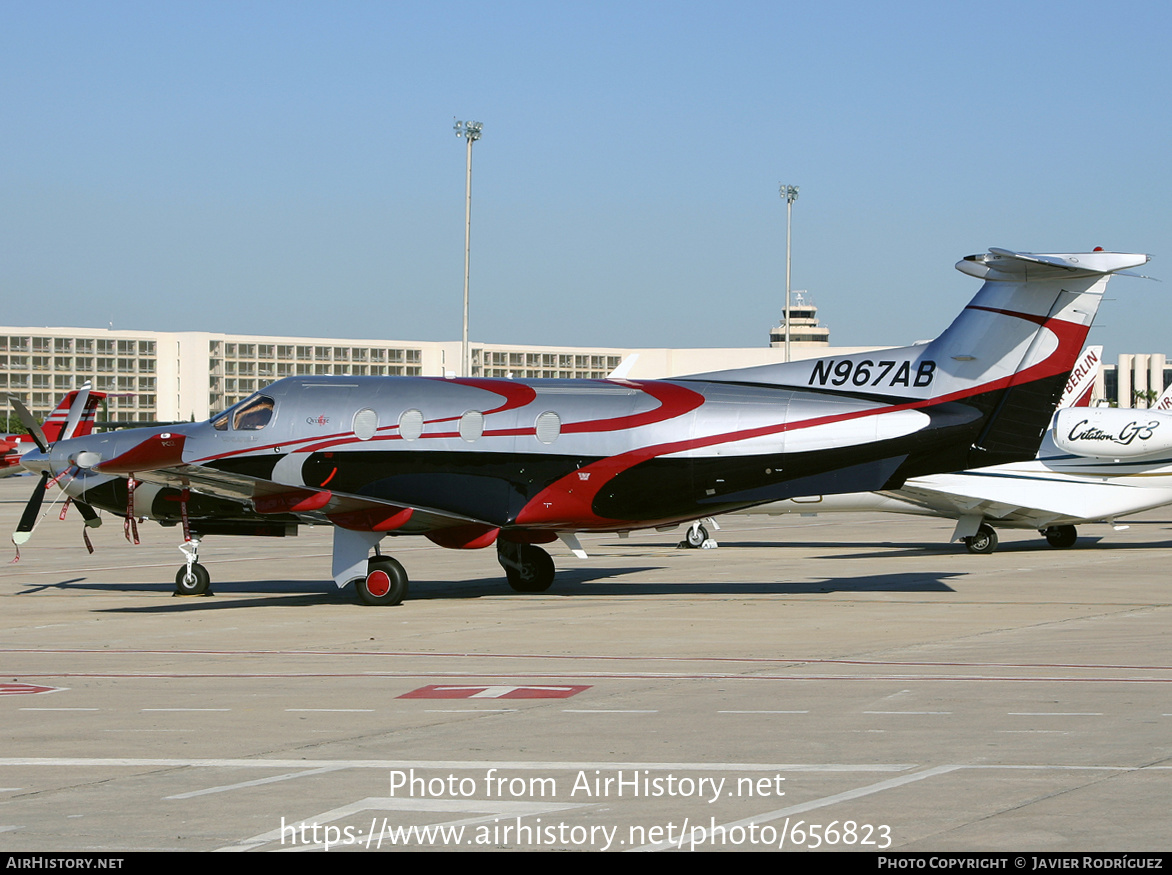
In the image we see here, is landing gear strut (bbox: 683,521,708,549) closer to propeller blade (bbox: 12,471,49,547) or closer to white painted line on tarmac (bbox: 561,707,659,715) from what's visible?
propeller blade (bbox: 12,471,49,547)

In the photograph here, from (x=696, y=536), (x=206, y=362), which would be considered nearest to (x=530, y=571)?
(x=696, y=536)

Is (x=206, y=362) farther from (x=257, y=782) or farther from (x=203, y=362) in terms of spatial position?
(x=257, y=782)

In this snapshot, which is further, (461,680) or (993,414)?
(993,414)

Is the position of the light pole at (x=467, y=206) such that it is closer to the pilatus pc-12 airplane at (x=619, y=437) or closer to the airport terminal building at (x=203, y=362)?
the pilatus pc-12 airplane at (x=619, y=437)

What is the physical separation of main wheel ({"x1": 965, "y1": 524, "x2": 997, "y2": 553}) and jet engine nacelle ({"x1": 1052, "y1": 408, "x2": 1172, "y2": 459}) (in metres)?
2.64

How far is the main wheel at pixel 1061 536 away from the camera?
1318 inches

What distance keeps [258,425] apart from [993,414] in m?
11.8

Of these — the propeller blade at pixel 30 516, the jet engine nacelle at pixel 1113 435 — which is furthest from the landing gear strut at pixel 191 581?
the jet engine nacelle at pixel 1113 435

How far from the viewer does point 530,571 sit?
77.6 feet

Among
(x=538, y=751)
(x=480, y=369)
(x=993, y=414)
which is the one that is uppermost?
(x=993, y=414)

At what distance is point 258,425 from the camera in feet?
71.6

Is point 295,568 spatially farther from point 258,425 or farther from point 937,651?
point 937,651

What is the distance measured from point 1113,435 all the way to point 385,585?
748 inches
